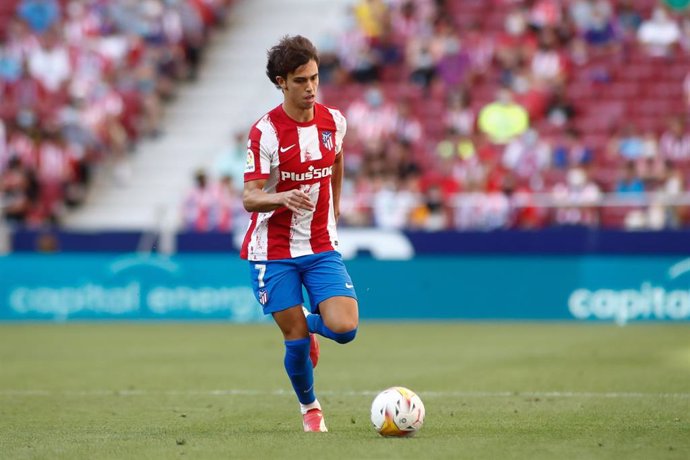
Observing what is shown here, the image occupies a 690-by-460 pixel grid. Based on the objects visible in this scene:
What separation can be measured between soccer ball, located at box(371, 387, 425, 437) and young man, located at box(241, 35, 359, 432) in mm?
562

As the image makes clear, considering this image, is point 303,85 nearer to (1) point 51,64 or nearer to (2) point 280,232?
(2) point 280,232

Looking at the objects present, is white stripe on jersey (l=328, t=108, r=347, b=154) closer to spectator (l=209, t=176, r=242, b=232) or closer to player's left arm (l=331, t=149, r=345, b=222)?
player's left arm (l=331, t=149, r=345, b=222)

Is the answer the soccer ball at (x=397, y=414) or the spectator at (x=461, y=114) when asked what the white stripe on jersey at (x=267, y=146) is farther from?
the spectator at (x=461, y=114)

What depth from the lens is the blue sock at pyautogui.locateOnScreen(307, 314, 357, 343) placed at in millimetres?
8750

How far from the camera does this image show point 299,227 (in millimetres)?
9016

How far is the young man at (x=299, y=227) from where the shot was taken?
876 centimetres

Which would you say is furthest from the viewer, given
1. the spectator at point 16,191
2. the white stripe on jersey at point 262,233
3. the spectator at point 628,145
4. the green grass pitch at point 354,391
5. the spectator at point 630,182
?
the spectator at point 16,191

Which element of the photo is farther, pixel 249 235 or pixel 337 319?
pixel 249 235

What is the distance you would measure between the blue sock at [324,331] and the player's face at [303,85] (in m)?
1.42

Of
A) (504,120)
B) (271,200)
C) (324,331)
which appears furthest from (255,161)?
(504,120)

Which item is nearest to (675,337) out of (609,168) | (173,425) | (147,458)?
(609,168)

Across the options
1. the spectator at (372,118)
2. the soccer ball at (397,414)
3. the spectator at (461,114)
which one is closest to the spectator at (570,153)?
the spectator at (461,114)

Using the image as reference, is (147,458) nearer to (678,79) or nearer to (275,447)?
(275,447)

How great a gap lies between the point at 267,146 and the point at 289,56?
0.62 m
